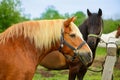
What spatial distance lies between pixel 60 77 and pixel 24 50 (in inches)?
240

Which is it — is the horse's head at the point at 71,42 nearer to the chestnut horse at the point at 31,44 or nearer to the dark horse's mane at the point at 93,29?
the chestnut horse at the point at 31,44

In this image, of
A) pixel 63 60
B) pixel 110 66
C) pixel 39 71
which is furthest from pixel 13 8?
pixel 110 66

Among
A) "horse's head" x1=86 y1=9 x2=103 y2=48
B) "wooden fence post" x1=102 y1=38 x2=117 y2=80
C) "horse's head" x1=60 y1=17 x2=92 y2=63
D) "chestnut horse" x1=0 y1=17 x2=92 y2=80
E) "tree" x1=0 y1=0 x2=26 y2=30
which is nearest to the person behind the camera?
"chestnut horse" x1=0 y1=17 x2=92 y2=80

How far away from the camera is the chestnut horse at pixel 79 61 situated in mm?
6422

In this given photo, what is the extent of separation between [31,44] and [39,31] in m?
0.21

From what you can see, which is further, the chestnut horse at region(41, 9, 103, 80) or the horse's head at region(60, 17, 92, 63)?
the chestnut horse at region(41, 9, 103, 80)

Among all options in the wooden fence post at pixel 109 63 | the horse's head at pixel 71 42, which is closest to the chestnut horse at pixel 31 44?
the horse's head at pixel 71 42

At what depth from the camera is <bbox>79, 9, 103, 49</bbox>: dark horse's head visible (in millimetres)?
6385

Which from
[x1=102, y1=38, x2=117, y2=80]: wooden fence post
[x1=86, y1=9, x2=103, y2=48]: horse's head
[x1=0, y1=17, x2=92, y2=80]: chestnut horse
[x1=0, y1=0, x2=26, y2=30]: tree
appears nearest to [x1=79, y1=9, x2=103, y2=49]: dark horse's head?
[x1=86, y1=9, x2=103, y2=48]: horse's head

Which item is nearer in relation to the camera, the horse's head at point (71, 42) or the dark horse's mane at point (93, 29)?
the horse's head at point (71, 42)

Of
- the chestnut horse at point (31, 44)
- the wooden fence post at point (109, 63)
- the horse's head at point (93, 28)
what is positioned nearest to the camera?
the chestnut horse at point (31, 44)

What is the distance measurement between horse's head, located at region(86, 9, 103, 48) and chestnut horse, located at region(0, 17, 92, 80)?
197 centimetres

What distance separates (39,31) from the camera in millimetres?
4207

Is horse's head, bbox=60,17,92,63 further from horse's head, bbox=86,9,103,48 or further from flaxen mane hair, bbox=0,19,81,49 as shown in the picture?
horse's head, bbox=86,9,103,48
